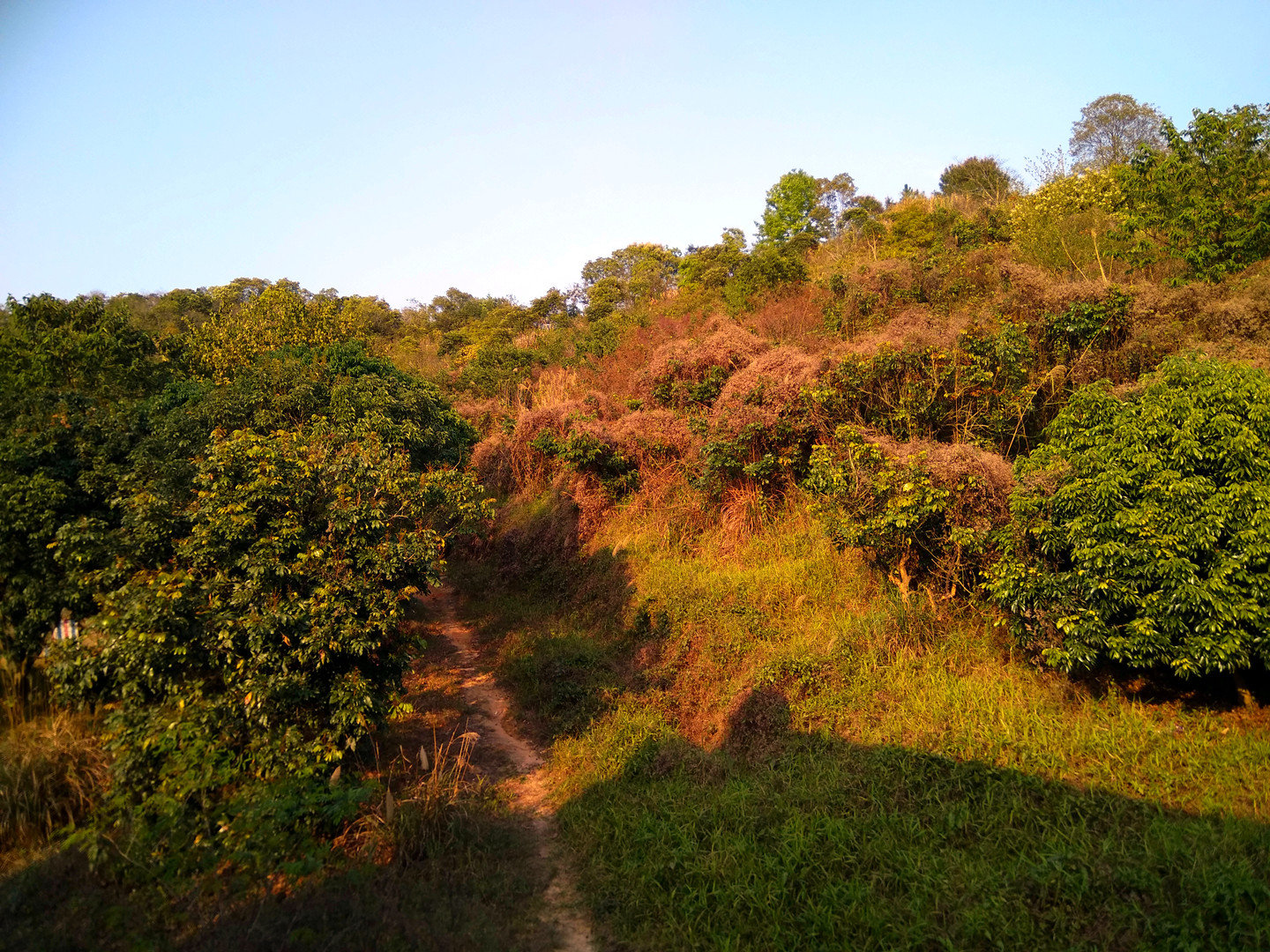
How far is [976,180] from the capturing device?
3269 cm

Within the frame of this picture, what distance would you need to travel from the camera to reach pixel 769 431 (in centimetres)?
1227

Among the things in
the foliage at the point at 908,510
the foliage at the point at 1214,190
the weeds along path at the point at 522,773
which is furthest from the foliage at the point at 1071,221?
the weeds along path at the point at 522,773

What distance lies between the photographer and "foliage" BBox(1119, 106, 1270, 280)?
1170cm

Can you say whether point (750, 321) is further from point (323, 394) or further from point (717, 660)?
point (717, 660)

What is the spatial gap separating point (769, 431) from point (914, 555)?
3856 millimetres

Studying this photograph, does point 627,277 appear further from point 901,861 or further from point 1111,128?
point 901,861

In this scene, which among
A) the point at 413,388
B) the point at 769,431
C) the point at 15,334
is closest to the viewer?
the point at 769,431

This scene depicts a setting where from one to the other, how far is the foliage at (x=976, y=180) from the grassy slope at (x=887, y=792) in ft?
87.2

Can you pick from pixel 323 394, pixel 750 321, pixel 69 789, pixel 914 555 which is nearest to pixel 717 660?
pixel 914 555

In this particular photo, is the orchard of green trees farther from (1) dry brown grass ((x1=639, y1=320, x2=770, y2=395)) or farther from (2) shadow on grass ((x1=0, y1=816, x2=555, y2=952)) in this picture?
(1) dry brown grass ((x1=639, y1=320, x2=770, y2=395))

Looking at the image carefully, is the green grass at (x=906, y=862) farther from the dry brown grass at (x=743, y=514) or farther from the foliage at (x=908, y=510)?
the dry brown grass at (x=743, y=514)

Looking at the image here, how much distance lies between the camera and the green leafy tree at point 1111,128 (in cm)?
2945

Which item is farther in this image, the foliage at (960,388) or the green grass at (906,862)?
the foliage at (960,388)

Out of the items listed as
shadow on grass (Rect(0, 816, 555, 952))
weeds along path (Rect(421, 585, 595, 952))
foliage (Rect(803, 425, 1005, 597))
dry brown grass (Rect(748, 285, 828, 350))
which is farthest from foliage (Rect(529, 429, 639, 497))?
shadow on grass (Rect(0, 816, 555, 952))
